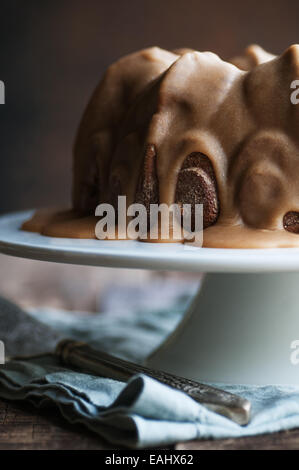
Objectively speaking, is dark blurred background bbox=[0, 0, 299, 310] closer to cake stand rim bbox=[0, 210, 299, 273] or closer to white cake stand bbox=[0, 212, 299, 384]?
white cake stand bbox=[0, 212, 299, 384]

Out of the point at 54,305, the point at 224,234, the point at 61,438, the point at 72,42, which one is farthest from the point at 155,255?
the point at 72,42

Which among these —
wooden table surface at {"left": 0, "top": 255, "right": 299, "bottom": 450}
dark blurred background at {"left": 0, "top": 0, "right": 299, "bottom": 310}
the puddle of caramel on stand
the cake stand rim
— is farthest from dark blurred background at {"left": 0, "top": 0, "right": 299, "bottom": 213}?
the cake stand rim

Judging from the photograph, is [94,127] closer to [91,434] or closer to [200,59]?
[200,59]

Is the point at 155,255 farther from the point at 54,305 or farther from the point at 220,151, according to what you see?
the point at 54,305

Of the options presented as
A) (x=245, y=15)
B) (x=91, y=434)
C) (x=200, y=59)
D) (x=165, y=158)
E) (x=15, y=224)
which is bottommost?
(x=91, y=434)

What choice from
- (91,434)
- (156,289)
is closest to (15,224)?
(91,434)

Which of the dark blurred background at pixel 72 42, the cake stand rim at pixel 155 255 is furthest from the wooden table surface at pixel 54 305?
the dark blurred background at pixel 72 42

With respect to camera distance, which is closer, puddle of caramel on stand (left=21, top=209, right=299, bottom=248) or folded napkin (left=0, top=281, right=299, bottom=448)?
folded napkin (left=0, top=281, right=299, bottom=448)
